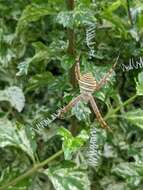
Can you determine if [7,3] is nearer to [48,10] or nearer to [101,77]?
[48,10]

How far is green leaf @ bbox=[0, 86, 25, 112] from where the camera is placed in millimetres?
1375

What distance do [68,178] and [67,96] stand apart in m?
0.18

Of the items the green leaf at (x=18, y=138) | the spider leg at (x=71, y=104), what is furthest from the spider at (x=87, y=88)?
the green leaf at (x=18, y=138)

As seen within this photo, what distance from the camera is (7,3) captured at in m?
1.70

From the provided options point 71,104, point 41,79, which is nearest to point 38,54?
point 41,79

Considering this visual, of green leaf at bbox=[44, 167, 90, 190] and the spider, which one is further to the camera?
green leaf at bbox=[44, 167, 90, 190]

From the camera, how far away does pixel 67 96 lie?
1.21 metres

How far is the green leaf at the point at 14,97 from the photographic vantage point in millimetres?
1375

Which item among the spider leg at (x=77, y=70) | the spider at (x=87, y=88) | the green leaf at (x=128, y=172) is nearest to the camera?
the spider at (x=87, y=88)

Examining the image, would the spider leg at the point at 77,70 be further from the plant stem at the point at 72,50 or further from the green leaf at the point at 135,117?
the green leaf at the point at 135,117

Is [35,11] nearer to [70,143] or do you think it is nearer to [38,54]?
[38,54]

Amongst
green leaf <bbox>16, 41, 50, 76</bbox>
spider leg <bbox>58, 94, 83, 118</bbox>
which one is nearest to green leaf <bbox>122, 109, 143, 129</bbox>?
spider leg <bbox>58, 94, 83, 118</bbox>

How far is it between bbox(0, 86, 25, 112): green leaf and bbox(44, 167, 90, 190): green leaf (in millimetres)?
237

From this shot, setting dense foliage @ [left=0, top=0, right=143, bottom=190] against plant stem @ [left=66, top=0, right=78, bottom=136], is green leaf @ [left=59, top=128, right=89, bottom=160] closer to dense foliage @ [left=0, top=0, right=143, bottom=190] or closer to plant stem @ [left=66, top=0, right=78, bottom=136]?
dense foliage @ [left=0, top=0, right=143, bottom=190]
